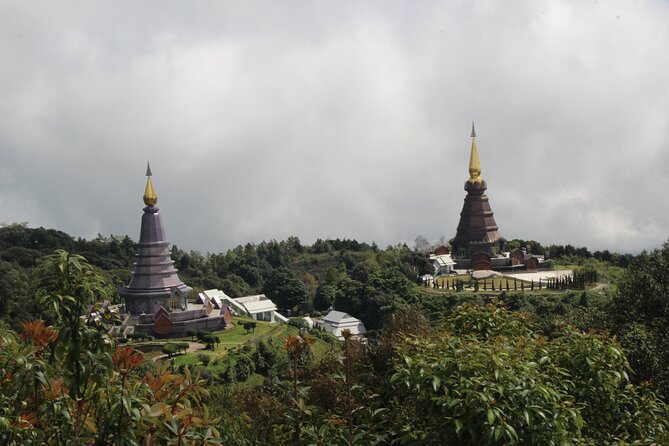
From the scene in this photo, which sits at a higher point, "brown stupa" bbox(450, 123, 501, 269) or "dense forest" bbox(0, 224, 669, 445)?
"brown stupa" bbox(450, 123, 501, 269)

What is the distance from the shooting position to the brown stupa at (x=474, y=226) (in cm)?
5880

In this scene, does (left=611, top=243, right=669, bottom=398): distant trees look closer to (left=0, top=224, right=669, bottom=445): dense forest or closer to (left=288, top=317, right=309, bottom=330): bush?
(left=0, top=224, right=669, bottom=445): dense forest

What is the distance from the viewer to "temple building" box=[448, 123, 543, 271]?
188 feet

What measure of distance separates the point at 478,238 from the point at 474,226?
0.97m

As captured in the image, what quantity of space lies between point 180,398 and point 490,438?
261cm

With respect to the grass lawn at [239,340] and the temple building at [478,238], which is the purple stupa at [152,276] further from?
the temple building at [478,238]

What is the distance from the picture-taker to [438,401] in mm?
7137

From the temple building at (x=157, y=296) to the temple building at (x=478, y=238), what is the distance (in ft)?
71.8

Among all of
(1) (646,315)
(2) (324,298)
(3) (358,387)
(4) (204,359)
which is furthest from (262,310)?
(3) (358,387)

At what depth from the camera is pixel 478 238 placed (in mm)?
59344

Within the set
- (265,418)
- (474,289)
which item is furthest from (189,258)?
(265,418)

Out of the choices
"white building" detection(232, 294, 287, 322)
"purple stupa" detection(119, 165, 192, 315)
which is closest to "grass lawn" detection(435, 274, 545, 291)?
"white building" detection(232, 294, 287, 322)

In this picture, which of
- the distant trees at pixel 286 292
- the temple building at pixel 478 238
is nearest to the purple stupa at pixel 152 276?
the distant trees at pixel 286 292

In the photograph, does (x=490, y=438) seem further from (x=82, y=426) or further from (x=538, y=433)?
(x=82, y=426)
